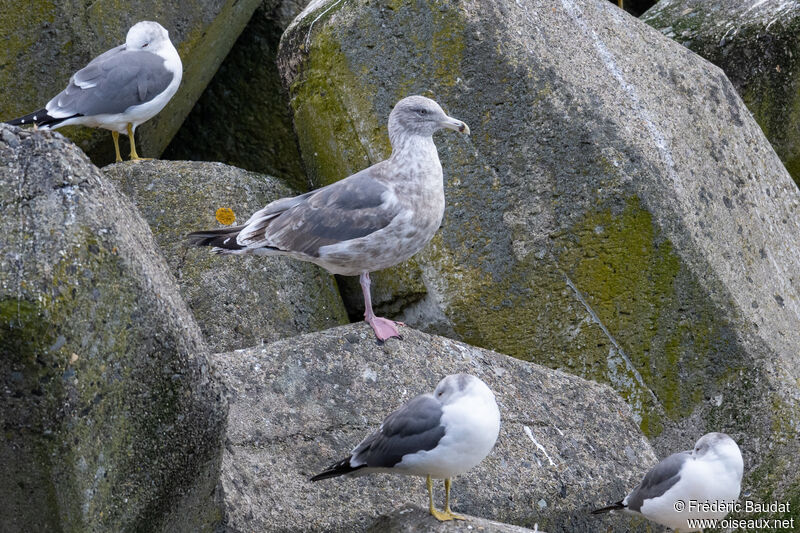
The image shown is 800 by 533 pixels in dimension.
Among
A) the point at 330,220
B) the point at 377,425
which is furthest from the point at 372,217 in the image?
the point at 377,425

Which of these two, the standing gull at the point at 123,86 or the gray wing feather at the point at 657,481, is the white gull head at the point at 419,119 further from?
the standing gull at the point at 123,86

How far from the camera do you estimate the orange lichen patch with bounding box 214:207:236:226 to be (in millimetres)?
5402

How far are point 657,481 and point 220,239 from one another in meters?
2.08

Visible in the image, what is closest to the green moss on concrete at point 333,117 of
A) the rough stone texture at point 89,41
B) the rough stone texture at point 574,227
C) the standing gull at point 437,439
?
the rough stone texture at point 574,227

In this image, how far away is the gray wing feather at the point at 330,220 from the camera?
4547mm

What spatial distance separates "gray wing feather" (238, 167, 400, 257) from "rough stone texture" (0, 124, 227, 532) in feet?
4.82

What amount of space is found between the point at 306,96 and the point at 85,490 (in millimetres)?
3140

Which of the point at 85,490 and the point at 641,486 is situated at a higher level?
the point at 85,490

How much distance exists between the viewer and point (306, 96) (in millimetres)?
5559

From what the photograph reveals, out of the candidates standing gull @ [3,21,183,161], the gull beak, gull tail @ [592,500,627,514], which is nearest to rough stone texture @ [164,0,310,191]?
standing gull @ [3,21,183,161]

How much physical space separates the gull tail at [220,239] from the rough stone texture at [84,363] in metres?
1.45

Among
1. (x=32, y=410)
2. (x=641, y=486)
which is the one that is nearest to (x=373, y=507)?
(x=641, y=486)

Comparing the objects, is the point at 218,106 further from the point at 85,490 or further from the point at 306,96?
the point at 85,490

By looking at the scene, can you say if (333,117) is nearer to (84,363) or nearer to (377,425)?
(377,425)
